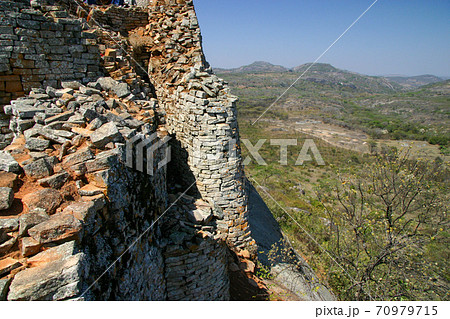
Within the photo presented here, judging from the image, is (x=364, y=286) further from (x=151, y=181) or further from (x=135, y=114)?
(x=135, y=114)

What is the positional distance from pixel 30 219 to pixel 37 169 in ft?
2.57

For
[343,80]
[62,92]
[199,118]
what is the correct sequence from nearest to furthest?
[62,92] → [199,118] → [343,80]

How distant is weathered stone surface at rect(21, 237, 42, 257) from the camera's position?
2262 mm

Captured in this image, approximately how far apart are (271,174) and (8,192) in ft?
87.1

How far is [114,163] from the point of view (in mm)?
3326

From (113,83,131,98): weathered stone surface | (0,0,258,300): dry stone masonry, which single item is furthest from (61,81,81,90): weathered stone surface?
(113,83,131,98): weathered stone surface

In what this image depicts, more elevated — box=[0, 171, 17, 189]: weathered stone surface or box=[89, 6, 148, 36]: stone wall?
box=[89, 6, 148, 36]: stone wall

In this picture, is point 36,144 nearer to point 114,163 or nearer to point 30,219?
point 114,163

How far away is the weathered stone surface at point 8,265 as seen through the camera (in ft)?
6.87

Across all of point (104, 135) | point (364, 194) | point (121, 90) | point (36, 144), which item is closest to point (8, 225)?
point (36, 144)

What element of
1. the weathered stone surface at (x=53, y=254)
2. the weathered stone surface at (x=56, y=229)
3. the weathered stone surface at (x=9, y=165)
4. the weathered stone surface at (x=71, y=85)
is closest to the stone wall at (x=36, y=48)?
the weathered stone surface at (x=71, y=85)

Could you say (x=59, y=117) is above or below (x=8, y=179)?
above

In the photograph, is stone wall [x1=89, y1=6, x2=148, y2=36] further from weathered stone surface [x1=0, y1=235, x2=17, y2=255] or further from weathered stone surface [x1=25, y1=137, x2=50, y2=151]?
weathered stone surface [x1=0, y1=235, x2=17, y2=255]

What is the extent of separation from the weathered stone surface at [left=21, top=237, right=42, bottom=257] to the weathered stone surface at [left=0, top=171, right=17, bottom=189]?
801mm
